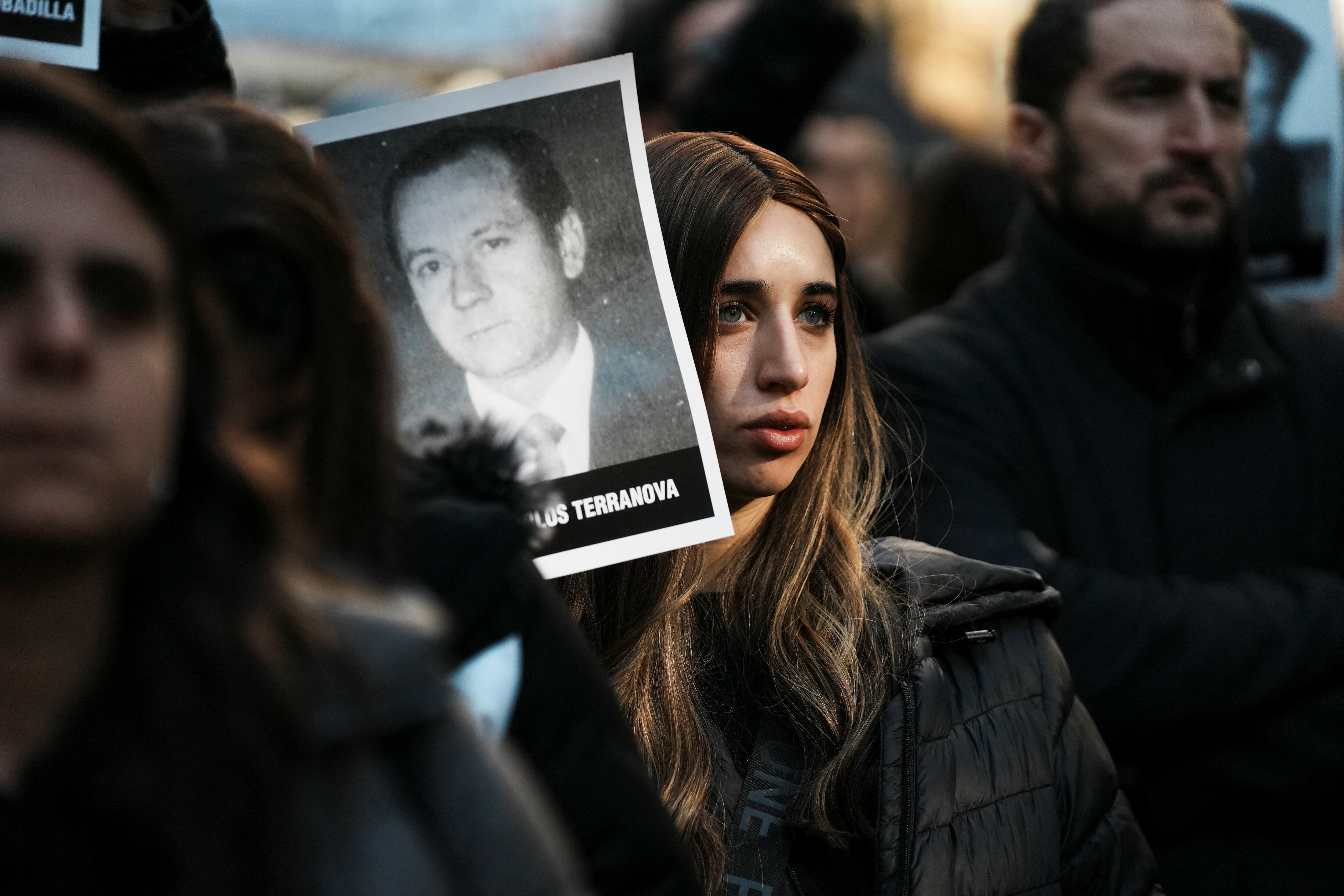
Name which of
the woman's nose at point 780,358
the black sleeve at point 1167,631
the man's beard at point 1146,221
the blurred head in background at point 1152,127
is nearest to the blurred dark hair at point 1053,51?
the blurred head in background at point 1152,127

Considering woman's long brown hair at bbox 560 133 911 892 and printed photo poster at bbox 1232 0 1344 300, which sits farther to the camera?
printed photo poster at bbox 1232 0 1344 300

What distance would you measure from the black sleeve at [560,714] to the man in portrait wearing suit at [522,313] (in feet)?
1.61

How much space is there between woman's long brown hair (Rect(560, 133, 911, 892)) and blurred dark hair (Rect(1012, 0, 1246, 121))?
126cm

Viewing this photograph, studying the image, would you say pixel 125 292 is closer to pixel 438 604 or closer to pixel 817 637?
pixel 438 604

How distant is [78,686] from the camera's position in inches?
41.5

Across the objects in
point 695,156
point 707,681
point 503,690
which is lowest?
point 707,681

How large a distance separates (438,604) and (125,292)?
0.46 metres

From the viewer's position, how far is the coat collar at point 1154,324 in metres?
3.34

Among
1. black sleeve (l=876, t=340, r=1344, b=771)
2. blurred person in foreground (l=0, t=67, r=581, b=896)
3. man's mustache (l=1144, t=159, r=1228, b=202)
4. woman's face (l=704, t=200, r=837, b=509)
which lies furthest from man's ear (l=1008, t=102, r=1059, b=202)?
blurred person in foreground (l=0, t=67, r=581, b=896)

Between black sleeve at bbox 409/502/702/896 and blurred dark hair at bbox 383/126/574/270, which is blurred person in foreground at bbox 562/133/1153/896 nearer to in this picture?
blurred dark hair at bbox 383/126/574/270

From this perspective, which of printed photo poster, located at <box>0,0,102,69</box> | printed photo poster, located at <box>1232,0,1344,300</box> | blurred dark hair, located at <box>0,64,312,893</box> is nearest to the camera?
blurred dark hair, located at <box>0,64,312,893</box>

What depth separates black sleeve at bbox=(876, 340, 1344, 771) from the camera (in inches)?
113

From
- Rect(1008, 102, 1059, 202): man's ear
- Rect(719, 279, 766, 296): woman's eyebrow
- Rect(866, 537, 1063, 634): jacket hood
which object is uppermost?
Rect(1008, 102, 1059, 202): man's ear

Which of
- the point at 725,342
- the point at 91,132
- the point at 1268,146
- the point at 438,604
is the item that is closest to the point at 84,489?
the point at 91,132
